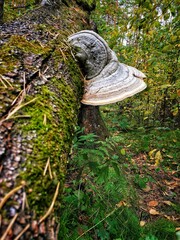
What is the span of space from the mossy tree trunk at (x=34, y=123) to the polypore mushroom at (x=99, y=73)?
99 millimetres

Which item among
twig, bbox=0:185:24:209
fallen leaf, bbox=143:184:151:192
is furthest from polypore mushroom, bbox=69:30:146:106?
fallen leaf, bbox=143:184:151:192

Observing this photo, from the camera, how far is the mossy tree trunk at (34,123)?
1.85 feet

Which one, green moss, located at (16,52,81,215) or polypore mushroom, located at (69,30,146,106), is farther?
polypore mushroom, located at (69,30,146,106)

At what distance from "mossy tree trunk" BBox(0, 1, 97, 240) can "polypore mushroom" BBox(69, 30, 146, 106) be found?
0.10 meters

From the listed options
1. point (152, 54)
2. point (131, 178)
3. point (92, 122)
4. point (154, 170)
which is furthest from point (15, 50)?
point (152, 54)

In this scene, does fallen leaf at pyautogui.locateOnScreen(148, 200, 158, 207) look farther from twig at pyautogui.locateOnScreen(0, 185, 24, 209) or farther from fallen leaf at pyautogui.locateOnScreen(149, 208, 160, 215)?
twig at pyautogui.locateOnScreen(0, 185, 24, 209)

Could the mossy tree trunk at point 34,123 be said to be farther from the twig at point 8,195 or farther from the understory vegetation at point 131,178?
the understory vegetation at point 131,178

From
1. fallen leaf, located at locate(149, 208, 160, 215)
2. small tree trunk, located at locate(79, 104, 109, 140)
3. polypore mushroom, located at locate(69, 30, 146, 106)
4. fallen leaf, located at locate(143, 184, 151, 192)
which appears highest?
polypore mushroom, located at locate(69, 30, 146, 106)

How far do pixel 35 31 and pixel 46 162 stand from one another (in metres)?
1.04

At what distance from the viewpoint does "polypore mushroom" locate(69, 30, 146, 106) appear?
1.46 metres

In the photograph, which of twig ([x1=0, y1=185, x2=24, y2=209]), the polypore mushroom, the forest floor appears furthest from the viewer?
the forest floor

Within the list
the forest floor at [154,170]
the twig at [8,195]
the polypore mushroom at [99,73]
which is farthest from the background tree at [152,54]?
the twig at [8,195]

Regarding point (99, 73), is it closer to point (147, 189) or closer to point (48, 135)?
point (48, 135)

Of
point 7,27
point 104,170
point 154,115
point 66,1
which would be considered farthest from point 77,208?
point 154,115
